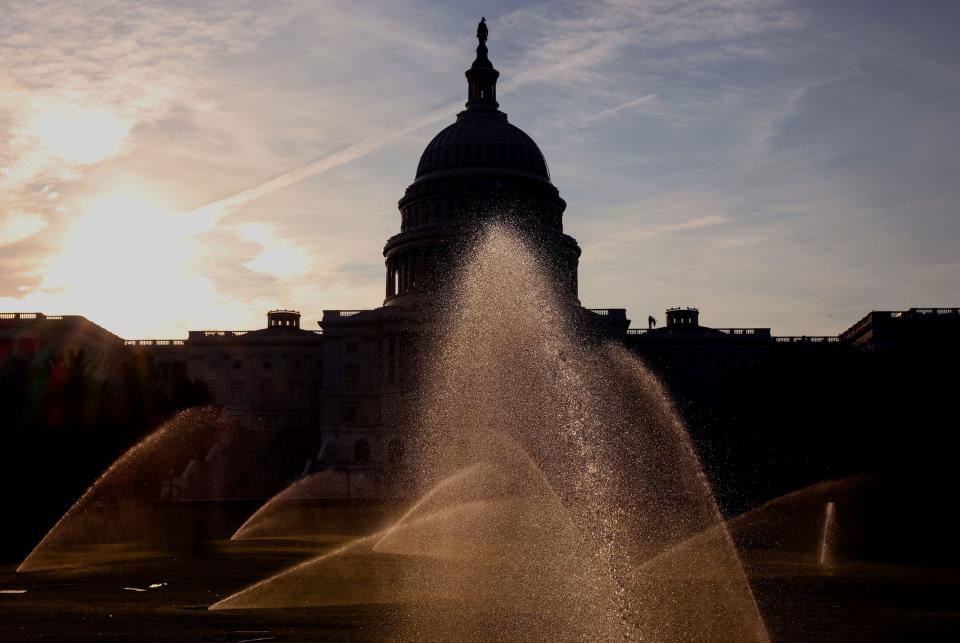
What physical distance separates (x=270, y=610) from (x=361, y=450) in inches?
3150

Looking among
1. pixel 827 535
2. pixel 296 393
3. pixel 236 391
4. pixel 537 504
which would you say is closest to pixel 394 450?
pixel 296 393

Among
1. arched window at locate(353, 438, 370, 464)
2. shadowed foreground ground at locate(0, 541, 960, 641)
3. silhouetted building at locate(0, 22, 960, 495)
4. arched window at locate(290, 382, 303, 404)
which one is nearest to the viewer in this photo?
shadowed foreground ground at locate(0, 541, 960, 641)

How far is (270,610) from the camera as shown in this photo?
86.1ft

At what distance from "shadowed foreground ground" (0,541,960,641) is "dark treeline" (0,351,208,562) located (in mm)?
8543

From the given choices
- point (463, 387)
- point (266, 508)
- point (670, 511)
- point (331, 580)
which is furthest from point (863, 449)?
point (463, 387)

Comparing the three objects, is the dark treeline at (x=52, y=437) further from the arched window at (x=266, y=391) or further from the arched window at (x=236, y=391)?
the arched window at (x=266, y=391)

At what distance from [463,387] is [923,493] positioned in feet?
183

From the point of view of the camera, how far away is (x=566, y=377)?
94.2 meters

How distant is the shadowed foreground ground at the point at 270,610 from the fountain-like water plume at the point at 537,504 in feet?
3.30

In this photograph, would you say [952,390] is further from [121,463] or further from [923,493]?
[121,463]

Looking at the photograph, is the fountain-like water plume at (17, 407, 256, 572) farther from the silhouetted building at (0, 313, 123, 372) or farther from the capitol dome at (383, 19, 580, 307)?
the capitol dome at (383, 19, 580, 307)

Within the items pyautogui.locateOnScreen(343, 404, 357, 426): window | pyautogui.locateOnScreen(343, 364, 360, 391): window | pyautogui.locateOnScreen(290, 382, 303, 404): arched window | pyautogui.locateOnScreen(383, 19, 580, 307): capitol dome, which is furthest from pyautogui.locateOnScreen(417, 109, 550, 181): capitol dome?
pyautogui.locateOnScreen(343, 404, 357, 426): window

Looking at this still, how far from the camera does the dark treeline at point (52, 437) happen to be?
46594 millimetres

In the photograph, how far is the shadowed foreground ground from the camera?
2328 centimetres
